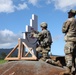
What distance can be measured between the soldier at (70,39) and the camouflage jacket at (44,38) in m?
2.85

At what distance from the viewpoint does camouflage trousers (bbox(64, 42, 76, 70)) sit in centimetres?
750

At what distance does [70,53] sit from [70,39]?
36cm

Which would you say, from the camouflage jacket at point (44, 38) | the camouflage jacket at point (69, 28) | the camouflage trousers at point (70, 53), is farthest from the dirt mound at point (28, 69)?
the camouflage jacket at point (44, 38)

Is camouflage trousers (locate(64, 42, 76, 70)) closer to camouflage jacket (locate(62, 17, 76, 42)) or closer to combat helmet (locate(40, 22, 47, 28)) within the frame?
camouflage jacket (locate(62, 17, 76, 42))

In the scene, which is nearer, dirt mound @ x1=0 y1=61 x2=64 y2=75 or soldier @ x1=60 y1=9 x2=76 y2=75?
dirt mound @ x1=0 y1=61 x2=64 y2=75

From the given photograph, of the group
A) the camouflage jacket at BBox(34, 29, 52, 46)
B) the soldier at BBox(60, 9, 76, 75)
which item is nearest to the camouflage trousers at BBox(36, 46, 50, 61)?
the camouflage jacket at BBox(34, 29, 52, 46)

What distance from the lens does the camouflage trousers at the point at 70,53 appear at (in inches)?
Answer: 295

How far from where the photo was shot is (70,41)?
7660mm

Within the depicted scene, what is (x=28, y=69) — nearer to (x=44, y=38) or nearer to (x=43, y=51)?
(x=44, y=38)

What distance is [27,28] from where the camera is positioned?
519 inches

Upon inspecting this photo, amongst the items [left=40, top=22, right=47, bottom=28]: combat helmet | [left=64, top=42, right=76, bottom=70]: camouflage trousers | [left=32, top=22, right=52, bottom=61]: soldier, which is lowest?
[left=64, top=42, right=76, bottom=70]: camouflage trousers

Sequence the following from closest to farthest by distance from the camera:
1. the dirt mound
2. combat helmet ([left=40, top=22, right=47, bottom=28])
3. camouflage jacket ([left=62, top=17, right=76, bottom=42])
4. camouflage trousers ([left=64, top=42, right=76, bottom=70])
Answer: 1. the dirt mound
2. camouflage trousers ([left=64, top=42, right=76, bottom=70])
3. camouflage jacket ([left=62, top=17, right=76, bottom=42])
4. combat helmet ([left=40, top=22, right=47, bottom=28])

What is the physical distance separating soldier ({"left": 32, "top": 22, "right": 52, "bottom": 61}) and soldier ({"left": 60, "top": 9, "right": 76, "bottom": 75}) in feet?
9.00

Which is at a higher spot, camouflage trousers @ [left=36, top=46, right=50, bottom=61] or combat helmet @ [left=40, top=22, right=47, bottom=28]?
combat helmet @ [left=40, top=22, right=47, bottom=28]
